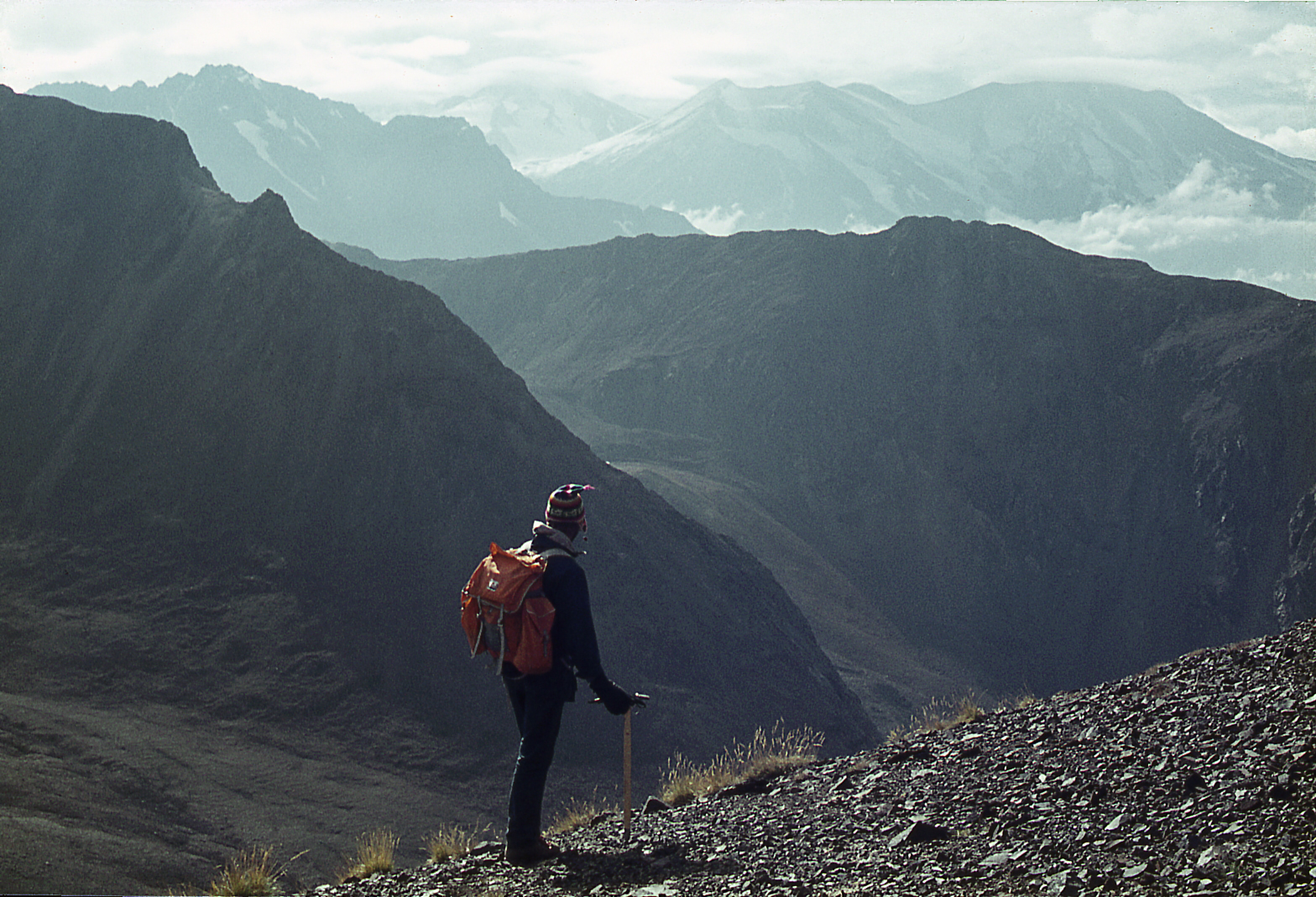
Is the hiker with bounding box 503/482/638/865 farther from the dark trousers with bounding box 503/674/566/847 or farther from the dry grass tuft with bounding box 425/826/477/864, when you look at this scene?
the dry grass tuft with bounding box 425/826/477/864

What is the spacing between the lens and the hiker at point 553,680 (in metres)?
6.59

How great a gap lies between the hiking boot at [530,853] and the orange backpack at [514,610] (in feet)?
3.32

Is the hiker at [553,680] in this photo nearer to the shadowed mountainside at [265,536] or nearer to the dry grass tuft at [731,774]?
the dry grass tuft at [731,774]

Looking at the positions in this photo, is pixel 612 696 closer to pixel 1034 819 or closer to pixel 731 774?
pixel 1034 819

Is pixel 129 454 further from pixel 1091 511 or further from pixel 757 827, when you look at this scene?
pixel 1091 511

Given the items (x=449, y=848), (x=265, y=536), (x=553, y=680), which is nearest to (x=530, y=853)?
(x=553, y=680)

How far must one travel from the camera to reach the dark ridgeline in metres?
62.2

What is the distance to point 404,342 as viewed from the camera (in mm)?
41906

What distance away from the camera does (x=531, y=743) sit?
6.83 m

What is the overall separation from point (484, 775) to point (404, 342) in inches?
692

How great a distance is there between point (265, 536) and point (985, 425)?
168 feet

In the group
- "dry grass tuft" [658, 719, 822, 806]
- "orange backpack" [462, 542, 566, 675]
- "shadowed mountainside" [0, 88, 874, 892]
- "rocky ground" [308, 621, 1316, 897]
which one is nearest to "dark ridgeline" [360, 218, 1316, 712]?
"shadowed mountainside" [0, 88, 874, 892]

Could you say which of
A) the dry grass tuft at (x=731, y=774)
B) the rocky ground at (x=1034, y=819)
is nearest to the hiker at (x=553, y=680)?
the rocky ground at (x=1034, y=819)

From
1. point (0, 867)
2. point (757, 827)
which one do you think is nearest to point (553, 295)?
point (0, 867)
